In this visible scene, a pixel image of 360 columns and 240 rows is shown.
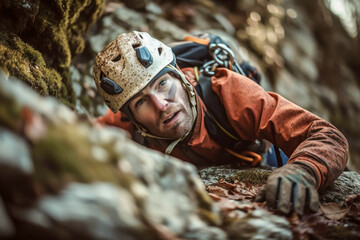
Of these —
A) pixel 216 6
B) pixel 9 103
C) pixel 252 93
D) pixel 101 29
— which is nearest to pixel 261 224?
pixel 9 103

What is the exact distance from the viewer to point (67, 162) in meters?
1.27

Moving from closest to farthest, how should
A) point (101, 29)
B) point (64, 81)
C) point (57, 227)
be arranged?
point (57, 227), point (64, 81), point (101, 29)

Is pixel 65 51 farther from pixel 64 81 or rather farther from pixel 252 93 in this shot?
pixel 252 93

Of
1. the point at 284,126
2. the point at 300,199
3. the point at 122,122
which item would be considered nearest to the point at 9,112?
the point at 300,199

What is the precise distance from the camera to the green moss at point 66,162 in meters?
1.22

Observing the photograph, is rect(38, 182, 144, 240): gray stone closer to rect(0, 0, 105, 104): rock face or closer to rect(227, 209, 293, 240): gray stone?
rect(227, 209, 293, 240): gray stone

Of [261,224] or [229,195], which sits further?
[229,195]

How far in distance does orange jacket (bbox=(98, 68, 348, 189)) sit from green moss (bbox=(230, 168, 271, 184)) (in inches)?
14.5

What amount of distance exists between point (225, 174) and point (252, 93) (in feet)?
3.28

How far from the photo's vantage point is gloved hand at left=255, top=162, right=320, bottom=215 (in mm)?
2156

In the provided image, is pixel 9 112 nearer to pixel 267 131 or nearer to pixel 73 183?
pixel 73 183

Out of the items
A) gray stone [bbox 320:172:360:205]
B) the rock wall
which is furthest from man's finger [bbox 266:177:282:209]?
the rock wall

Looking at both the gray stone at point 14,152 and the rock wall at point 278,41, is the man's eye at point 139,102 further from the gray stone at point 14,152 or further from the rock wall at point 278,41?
the gray stone at point 14,152

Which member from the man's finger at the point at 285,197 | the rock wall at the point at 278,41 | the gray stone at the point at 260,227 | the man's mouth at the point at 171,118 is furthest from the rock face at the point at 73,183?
the rock wall at the point at 278,41
